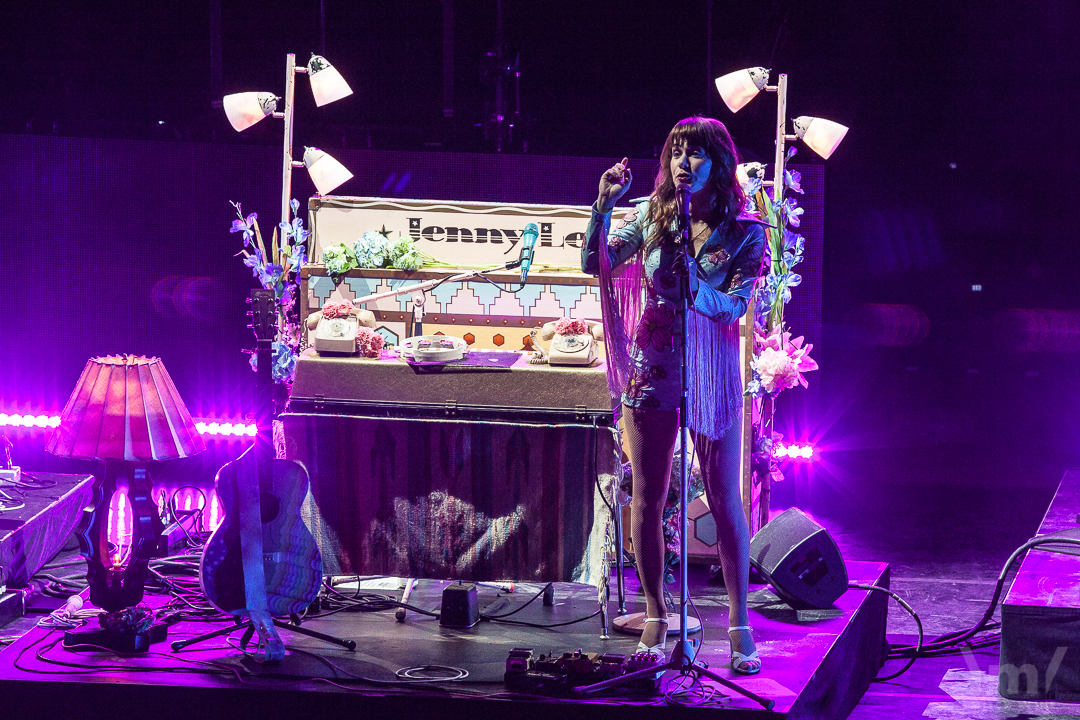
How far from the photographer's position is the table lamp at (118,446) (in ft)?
11.2

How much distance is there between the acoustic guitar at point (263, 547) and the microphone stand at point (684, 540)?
3.41 feet

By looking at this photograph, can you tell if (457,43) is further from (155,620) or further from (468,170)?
(155,620)

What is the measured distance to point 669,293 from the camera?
3158 mm

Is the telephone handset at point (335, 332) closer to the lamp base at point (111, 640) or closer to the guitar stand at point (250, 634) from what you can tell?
the guitar stand at point (250, 634)

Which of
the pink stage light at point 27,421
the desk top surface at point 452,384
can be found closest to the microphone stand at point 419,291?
the desk top surface at point 452,384

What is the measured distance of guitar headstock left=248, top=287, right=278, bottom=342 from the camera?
4.54m

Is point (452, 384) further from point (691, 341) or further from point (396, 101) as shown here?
point (396, 101)

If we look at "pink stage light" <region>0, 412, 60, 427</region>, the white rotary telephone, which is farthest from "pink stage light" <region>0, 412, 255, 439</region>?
the white rotary telephone

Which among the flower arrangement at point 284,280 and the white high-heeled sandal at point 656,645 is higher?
the flower arrangement at point 284,280

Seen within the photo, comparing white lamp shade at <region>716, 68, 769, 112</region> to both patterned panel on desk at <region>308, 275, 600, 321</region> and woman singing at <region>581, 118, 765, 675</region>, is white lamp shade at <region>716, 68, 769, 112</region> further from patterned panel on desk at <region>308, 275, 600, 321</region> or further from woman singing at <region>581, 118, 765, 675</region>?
woman singing at <region>581, 118, 765, 675</region>

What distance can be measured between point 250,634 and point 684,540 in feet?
4.70

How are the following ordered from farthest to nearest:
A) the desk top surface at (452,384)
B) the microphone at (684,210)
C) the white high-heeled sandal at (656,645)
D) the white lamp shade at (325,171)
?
1. the white lamp shade at (325,171)
2. the desk top surface at (452,384)
3. the white high-heeled sandal at (656,645)
4. the microphone at (684,210)

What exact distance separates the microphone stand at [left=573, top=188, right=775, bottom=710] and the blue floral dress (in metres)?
Answer: 0.05

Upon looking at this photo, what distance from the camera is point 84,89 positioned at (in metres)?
7.30
